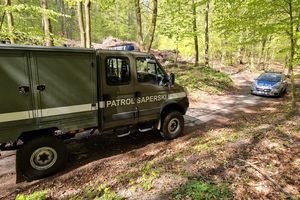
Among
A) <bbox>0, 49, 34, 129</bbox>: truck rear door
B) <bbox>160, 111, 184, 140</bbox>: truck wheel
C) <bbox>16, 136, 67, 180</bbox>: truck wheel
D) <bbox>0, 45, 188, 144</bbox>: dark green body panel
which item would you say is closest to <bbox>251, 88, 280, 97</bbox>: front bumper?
<bbox>160, 111, 184, 140</bbox>: truck wheel

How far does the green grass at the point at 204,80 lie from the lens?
16.7 meters

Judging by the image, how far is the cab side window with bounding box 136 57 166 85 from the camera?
6746mm

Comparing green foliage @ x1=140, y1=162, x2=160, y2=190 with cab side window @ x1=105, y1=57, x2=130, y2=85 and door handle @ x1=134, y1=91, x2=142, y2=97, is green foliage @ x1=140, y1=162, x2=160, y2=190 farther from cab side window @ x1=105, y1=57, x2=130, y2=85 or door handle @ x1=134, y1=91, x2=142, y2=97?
cab side window @ x1=105, y1=57, x2=130, y2=85

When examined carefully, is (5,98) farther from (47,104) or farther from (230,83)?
(230,83)

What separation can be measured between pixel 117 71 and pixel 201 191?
374 centimetres

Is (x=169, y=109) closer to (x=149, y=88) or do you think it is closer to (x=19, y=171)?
(x=149, y=88)

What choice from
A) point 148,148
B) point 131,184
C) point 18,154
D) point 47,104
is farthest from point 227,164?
point 18,154

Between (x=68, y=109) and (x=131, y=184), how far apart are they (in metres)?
2.38

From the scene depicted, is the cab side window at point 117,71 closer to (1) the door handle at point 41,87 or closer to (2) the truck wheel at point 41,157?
(1) the door handle at point 41,87

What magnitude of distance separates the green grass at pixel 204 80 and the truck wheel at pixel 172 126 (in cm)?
828

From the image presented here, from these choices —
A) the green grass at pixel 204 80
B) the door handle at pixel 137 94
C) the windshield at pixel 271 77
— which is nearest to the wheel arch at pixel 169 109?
the door handle at pixel 137 94

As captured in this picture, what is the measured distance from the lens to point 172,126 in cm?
790

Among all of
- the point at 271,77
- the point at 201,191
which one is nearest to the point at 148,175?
the point at 201,191

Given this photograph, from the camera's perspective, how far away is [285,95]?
17.0 meters
